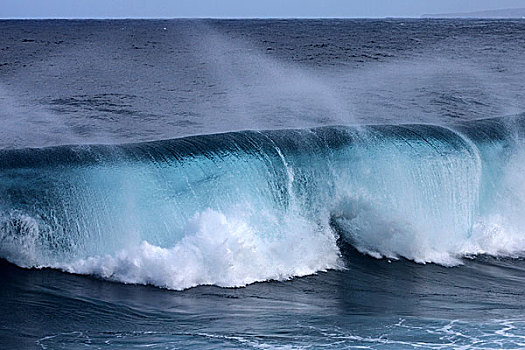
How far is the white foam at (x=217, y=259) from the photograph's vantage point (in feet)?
31.5

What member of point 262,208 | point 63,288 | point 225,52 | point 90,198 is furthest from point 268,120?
point 225,52

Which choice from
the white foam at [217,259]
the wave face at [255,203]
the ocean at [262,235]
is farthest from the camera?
the wave face at [255,203]

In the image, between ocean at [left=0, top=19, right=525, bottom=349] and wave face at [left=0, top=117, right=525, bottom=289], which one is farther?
wave face at [left=0, top=117, right=525, bottom=289]

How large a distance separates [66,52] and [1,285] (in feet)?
86.9

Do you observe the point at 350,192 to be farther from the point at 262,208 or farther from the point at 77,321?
the point at 77,321

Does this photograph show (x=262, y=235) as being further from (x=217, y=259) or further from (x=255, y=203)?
(x=217, y=259)

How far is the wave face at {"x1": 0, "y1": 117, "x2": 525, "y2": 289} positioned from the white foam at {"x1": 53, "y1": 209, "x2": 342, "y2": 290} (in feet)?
0.05

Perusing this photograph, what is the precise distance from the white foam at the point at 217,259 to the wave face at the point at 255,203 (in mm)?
15

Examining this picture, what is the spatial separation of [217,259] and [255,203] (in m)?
1.17

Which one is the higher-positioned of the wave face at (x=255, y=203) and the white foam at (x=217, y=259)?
the wave face at (x=255, y=203)

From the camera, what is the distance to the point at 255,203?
10703 millimetres

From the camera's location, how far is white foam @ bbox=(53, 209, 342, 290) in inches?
378

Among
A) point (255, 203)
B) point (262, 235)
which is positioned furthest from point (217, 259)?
point (255, 203)

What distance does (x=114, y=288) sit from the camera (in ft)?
30.4
